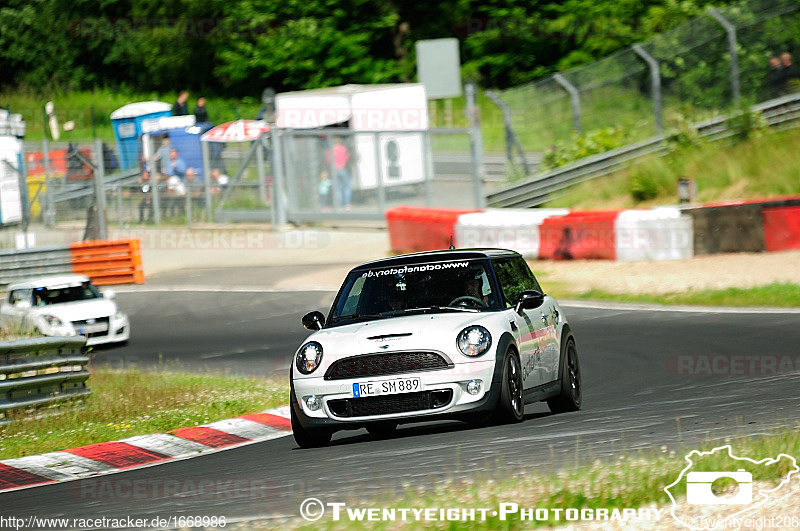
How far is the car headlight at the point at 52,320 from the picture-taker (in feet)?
62.6

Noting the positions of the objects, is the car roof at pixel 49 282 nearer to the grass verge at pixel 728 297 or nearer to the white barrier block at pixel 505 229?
the white barrier block at pixel 505 229

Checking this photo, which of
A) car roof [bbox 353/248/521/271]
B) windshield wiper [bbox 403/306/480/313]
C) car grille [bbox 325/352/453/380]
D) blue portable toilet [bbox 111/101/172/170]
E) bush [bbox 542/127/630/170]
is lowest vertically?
car grille [bbox 325/352/453/380]

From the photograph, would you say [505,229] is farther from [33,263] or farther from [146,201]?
[146,201]

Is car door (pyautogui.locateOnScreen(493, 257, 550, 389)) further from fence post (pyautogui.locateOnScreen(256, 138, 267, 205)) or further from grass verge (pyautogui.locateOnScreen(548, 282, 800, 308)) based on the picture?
fence post (pyautogui.locateOnScreen(256, 138, 267, 205))

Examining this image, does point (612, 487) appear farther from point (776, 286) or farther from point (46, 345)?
point (776, 286)

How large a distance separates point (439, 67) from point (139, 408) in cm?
1734

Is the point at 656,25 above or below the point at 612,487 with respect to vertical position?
above

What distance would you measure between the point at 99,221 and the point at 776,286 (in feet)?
52.0

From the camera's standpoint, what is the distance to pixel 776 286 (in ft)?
57.2

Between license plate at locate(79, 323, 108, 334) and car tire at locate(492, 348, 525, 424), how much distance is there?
10.8 meters

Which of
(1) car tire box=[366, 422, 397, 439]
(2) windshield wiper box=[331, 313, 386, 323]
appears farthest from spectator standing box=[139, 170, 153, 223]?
(2) windshield wiper box=[331, 313, 386, 323]

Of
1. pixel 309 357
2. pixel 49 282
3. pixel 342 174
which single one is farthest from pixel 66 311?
pixel 342 174

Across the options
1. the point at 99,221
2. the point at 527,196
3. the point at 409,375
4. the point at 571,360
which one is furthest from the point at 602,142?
the point at 409,375

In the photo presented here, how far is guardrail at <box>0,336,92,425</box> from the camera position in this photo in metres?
11.9
